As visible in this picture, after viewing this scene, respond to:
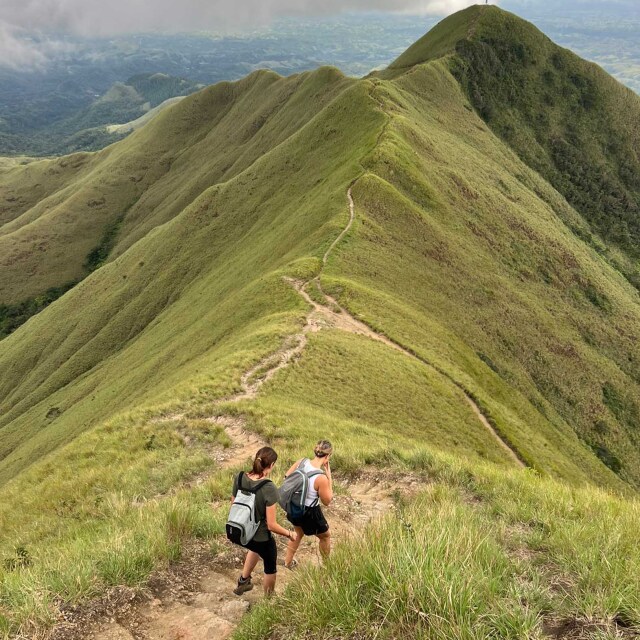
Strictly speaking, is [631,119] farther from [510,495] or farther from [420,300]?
[510,495]

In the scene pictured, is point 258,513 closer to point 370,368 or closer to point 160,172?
point 370,368

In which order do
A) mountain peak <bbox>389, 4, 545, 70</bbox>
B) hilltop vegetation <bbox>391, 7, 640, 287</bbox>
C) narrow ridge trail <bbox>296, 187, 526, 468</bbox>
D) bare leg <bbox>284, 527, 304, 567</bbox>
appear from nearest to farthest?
bare leg <bbox>284, 527, 304, 567</bbox> → narrow ridge trail <bbox>296, 187, 526, 468</bbox> → hilltop vegetation <bbox>391, 7, 640, 287</bbox> → mountain peak <bbox>389, 4, 545, 70</bbox>


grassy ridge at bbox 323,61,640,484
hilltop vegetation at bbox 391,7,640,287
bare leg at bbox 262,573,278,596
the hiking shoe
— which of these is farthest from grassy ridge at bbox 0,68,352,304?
bare leg at bbox 262,573,278,596

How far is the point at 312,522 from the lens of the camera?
775 cm

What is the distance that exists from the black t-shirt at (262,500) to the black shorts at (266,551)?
0.26 feet

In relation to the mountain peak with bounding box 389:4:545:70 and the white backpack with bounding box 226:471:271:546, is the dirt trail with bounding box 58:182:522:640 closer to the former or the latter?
the white backpack with bounding box 226:471:271:546

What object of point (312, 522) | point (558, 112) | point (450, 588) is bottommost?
point (312, 522)

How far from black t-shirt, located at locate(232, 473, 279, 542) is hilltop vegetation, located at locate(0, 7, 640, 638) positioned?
1604mm

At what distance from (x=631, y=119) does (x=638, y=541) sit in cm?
14721

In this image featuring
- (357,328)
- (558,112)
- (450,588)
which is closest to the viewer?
(450,588)

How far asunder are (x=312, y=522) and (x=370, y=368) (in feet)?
68.5

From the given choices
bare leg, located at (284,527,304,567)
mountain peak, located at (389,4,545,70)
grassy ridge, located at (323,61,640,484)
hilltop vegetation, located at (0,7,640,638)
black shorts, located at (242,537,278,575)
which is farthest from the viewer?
mountain peak, located at (389,4,545,70)

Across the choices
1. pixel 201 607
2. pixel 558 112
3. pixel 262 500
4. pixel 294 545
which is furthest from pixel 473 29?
pixel 201 607

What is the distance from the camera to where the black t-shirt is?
7098mm
